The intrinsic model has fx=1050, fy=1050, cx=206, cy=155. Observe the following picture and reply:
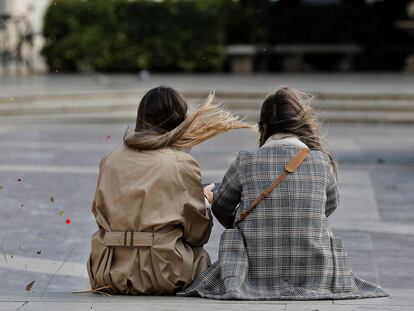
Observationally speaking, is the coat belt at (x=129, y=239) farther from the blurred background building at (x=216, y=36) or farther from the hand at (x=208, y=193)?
the blurred background building at (x=216, y=36)

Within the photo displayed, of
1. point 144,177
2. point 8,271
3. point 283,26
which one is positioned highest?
point 144,177

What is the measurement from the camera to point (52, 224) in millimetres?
8203

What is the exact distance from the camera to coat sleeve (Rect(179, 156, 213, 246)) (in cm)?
524

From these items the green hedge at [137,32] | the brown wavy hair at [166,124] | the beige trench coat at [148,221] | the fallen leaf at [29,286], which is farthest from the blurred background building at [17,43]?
the beige trench coat at [148,221]

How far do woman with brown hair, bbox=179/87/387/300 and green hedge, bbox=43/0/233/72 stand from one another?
16523 millimetres

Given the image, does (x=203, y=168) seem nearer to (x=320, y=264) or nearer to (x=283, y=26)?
(x=320, y=264)

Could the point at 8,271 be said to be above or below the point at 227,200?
below

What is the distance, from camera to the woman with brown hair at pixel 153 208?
17.0 feet

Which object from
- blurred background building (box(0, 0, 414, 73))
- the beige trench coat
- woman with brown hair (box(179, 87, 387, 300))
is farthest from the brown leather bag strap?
blurred background building (box(0, 0, 414, 73))

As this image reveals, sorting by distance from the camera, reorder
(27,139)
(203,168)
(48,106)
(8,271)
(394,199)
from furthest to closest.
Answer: (48,106)
(27,139)
(203,168)
(394,199)
(8,271)

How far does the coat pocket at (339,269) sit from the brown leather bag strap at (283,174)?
0.40 m

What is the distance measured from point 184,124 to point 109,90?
12100 millimetres

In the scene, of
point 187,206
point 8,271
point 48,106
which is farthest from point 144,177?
point 48,106

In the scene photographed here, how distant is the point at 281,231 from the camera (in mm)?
5109
